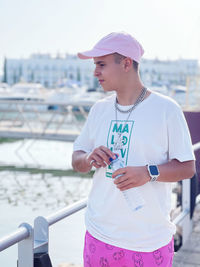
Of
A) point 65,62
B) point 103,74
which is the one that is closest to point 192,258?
point 103,74

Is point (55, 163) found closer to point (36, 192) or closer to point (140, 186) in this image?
point (36, 192)

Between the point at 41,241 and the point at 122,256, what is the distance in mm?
312

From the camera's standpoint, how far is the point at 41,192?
7.65m

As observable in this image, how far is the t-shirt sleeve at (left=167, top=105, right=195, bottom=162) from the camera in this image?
57.8 inches

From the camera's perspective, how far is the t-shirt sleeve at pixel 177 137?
→ 147 cm

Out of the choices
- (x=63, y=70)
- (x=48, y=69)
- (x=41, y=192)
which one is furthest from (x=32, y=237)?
(x=48, y=69)

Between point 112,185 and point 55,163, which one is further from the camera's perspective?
point 55,163

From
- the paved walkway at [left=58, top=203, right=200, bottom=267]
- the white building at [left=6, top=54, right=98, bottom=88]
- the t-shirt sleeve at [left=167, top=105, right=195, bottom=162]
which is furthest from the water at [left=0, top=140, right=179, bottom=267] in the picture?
the white building at [left=6, top=54, right=98, bottom=88]

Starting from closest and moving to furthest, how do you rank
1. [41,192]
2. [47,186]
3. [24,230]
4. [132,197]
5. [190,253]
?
[132,197]
[24,230]
[190,253]
[41,192]
[47,186]

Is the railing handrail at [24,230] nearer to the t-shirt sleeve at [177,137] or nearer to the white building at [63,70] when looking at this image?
the t-shirt sleeve at [177,137]

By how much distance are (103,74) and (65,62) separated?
8999 cm

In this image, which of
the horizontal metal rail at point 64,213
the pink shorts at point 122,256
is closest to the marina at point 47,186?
the horizontal metal rail at point 64,213

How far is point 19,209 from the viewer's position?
643 centimetres

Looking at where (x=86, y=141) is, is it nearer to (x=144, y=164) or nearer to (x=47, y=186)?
(x=144, y=164)
